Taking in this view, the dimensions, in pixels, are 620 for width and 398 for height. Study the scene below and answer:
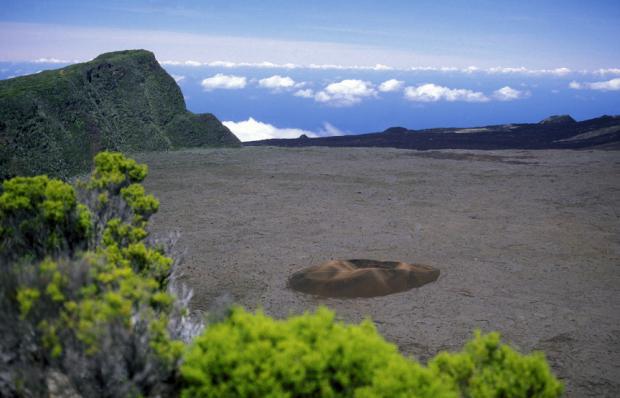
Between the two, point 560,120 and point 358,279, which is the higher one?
point 560,120

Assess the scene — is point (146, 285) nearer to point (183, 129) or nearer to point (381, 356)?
point (381, 356)

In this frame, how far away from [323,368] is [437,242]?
36.3 ft

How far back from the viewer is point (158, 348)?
174 inches

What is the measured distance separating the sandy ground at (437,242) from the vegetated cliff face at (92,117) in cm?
586

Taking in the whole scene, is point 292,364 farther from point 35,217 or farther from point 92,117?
point 92,117


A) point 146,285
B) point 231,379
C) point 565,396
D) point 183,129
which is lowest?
point 565,396

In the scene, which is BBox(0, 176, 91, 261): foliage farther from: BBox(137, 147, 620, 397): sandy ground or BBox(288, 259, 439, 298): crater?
BBox(288, 259, 439, 298): crater

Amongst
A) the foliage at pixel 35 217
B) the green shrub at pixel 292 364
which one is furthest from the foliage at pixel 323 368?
the foliage at pixel 35 217

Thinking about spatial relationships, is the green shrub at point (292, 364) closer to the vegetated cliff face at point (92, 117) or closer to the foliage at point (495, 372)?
the foliage at point (495, 372)

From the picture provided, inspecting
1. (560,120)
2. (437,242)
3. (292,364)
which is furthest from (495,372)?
(560,120)

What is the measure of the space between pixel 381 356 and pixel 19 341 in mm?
3254

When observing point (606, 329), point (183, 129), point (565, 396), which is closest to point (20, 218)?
point (565, 396)

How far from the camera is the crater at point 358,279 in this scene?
430 inches

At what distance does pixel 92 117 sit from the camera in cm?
3369
